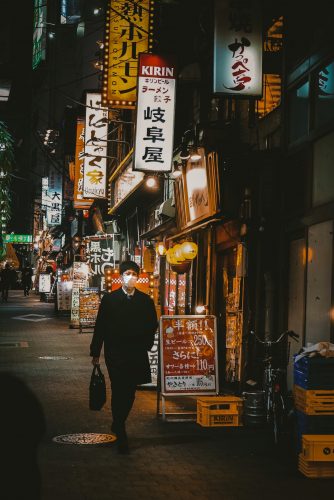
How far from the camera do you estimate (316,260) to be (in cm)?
1043

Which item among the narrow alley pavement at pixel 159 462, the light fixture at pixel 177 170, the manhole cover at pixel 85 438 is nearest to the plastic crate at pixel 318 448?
the narrow alley pavement at pixel 159 462

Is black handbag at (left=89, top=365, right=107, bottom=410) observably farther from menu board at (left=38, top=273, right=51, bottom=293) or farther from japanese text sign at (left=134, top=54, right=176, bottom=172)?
menu board at (left=38, top=273, right=51, bottom=293)

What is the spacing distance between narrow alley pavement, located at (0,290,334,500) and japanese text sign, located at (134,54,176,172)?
21.2ft

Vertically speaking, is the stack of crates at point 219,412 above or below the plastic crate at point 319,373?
below

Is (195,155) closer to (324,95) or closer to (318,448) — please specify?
(324,95)

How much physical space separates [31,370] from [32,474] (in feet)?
27.2

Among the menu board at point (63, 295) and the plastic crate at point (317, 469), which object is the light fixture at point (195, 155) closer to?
the plastic crate at point (317, 469)

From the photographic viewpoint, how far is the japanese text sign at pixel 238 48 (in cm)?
1194

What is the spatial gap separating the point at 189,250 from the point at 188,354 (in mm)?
6080

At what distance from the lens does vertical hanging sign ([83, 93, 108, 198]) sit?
91.8ft

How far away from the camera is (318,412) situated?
7328 mm

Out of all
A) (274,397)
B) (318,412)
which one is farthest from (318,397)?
(274,397)

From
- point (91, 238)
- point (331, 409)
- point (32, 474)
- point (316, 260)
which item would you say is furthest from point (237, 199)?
point (91, 238)

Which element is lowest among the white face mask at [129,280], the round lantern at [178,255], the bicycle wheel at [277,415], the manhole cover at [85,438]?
the manhole cover at [85,438]
